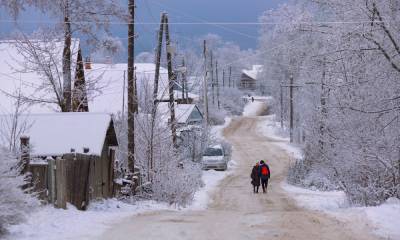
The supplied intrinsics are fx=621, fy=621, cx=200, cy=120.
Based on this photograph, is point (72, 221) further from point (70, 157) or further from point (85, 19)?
point (85, 19)

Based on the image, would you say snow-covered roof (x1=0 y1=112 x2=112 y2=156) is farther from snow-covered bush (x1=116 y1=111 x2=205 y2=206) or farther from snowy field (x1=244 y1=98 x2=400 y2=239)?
snowy field (x1=244 y1=98 x2=400 y2=239)

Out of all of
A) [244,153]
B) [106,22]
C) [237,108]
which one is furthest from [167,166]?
[237,108]

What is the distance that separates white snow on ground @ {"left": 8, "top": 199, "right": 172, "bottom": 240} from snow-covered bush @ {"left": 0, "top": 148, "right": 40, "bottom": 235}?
0.92ft

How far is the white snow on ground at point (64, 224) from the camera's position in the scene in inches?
433

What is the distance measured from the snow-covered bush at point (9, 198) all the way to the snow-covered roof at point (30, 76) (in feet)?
40.3

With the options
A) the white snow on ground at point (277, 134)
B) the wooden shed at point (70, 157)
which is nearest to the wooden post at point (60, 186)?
the wooden shed at point (70, 157)

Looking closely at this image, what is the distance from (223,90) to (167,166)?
276 ft

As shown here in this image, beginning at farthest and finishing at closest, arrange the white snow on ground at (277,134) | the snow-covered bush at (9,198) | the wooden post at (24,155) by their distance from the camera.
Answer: the white snow on ground at (277,134) → the wooden post at (24,155) → the snow-covered bush at (9,198)

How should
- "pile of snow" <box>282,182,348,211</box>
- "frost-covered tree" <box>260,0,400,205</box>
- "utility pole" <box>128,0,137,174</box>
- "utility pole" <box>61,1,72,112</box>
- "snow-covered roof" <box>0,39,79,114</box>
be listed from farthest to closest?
1. "snow-covered roof" <box>0,39,79,114</box>
2. "utility pole" <box>61,1,72,112</box>
3. "pile of snow" <box>282,182,348,211</box>
4. "utility pole" <box>128,0,137,174</box>
5. "frost-covered tree" <box>260,0,400,205</box>

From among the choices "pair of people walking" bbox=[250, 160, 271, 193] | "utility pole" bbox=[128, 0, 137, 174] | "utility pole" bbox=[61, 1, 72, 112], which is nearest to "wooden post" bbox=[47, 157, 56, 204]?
"utility pole" bbox=[128, 0, 137, 174]

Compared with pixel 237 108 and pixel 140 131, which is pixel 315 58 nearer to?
pixel 140 131

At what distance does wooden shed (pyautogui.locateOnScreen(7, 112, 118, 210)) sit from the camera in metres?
14.1

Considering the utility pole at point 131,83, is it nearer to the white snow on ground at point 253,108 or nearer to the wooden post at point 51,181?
the wooden post at point 51,181

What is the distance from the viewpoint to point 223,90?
107 meters
